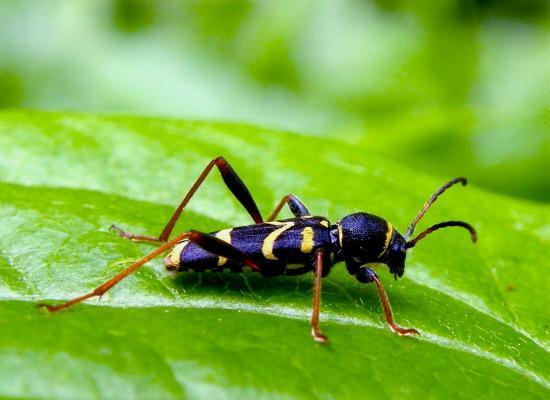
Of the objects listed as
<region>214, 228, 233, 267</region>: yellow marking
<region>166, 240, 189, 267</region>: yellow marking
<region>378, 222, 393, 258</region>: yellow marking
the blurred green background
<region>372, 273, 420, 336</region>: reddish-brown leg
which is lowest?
<region>372, 273, 420, 336</region>: reddish-brown leg

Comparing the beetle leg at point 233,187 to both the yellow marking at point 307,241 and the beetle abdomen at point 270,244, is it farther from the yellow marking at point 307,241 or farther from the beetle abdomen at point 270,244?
the yellow marking at point 307,241

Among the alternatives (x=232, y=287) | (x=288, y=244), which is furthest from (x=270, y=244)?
(x=232, y=287)

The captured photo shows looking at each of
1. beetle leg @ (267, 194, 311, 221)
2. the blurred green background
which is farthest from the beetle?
→ the blurred green background

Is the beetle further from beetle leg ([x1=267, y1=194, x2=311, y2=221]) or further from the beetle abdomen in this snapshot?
beetle leg ([x1=267, y1=194, x2=311, y2=221])

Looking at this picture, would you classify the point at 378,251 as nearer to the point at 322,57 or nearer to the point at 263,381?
the point at 263,381

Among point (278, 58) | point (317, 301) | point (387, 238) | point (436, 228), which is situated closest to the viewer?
point (317, 301)

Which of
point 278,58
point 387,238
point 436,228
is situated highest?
point 278,58

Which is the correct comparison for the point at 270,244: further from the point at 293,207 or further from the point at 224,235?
the point at 293,207
